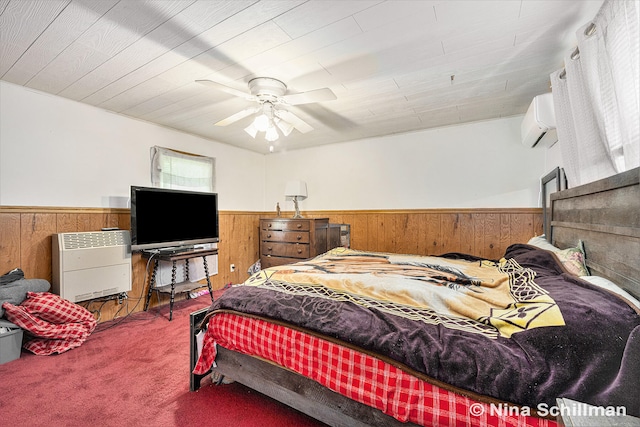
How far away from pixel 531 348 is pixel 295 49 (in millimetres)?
1933

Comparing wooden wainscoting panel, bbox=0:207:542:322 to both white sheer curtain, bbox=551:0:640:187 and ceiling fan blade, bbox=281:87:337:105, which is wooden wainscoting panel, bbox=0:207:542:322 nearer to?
white sheer curtain, bbox=551:0:640:187

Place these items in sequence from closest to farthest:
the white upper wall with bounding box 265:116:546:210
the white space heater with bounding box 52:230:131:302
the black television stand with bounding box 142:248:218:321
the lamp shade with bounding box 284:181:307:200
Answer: the white space heater with bounding box 52:230:131:302, the black television stand with bounding box 142:248:218:321, the white upper wall with bounding box 265:116:546:210, the lamp shade with bounding box 284:181:307:200

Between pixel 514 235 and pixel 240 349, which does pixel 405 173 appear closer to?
pixel 514 235

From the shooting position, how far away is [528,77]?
2158 mm

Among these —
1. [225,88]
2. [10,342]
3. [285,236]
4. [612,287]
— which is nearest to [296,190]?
[285,236]

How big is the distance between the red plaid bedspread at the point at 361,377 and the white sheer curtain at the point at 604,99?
3.55 ft

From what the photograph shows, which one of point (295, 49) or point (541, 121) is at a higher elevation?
point (295, 49)

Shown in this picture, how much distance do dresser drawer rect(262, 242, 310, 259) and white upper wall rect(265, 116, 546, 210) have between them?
2.87ft

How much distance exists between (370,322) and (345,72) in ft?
5.79

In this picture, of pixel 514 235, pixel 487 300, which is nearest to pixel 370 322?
pixel 487 300

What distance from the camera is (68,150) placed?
2.60m

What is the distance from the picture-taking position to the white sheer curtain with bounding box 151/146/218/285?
10.6ft

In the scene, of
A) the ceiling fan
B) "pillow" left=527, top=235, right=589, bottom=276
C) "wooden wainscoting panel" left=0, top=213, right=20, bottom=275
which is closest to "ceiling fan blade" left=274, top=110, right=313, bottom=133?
the ceiling fan

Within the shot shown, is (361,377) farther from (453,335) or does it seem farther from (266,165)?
(266,165)
